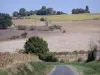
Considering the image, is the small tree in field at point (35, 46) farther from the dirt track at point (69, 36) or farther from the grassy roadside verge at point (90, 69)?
the grassy roadside verge at point (90, 69)

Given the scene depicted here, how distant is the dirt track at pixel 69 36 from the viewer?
110588 millimetres

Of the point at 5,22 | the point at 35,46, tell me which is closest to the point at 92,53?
the point at 35,46

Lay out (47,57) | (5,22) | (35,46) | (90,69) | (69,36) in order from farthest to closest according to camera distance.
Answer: (5,22)
(69,36)
(47,57)
(35,46)
(90,69)

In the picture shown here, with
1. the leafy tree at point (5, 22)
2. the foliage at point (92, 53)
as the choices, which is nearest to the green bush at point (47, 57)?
the foliage at point (92, 53)

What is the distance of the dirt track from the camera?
111m

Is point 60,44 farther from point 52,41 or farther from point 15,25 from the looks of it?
point 15,25

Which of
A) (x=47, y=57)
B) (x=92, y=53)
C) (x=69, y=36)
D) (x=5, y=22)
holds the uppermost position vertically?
(x=5, y=22)

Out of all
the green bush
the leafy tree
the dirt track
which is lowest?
the green bush

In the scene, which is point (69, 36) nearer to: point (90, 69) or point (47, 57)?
point (47, 57)

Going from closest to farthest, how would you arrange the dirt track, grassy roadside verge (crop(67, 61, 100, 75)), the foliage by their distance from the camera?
1. grassy roadside verge (crop(67, 61, 100, 75))
2. the foliage
3. the dirt track

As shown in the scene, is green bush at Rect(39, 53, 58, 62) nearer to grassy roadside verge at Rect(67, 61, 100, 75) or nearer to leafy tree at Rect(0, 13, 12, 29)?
grassy roadside verge at Rect(67, 61, 100, 75)

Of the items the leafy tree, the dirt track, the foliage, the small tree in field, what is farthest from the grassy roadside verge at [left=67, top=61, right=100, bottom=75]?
the leafy tree

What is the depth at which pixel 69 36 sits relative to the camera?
414 ft

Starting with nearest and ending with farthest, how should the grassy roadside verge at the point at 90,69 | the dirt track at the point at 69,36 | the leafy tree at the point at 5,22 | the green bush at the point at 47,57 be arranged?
the grassy roadside verge at the point at 90,69
the green bush at the point at 47,57
the dirt track at the point at 69,36
the leafy tree at the point at 5,22
